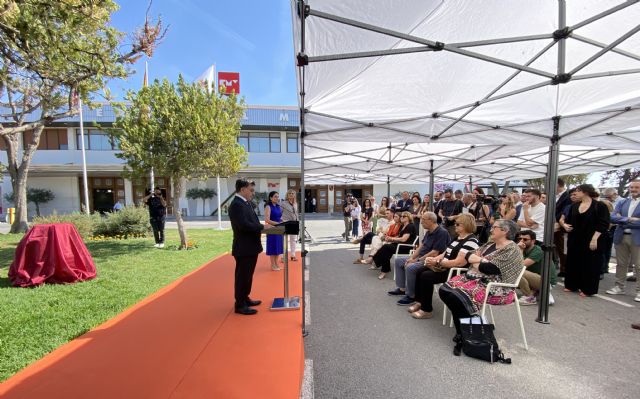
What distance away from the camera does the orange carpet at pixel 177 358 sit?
7.73ft

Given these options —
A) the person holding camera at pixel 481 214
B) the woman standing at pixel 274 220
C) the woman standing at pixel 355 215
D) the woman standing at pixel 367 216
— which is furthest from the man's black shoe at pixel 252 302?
the woman standing at pixel 355 215

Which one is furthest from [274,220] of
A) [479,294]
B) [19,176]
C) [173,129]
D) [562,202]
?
[19,176]

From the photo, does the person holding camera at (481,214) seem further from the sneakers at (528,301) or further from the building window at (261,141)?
the building window at (261,141)

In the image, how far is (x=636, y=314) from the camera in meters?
4.11

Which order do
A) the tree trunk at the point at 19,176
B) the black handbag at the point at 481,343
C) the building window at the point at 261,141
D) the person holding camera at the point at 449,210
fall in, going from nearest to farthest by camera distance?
the black handbag at the point at 481,343 → the person holding camera at the point at 449,210 → the tree trunk at the point at 19,176 → the building window at the point at 261,141

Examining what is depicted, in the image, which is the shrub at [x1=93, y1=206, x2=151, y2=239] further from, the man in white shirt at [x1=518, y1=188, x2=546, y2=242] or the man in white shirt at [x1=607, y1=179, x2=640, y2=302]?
the man in white shirt at [x1=607, y1=179, x2=640, y2=302]

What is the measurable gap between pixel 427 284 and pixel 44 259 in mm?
6313

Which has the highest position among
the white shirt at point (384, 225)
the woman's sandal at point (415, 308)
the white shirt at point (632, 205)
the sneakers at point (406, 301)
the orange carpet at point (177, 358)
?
the white shirt at point (632, 205)

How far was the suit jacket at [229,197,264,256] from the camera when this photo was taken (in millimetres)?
3555

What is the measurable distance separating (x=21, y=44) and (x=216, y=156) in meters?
4.97

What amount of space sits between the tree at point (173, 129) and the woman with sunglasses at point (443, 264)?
6444mm

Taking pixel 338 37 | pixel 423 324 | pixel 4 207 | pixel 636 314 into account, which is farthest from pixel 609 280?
pixel 4 207

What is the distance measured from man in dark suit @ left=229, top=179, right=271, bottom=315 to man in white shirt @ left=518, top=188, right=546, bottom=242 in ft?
15.3

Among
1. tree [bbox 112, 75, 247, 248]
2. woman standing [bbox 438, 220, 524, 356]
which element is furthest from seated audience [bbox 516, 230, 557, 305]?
tree [bbox 112, 75, 247, 248]
